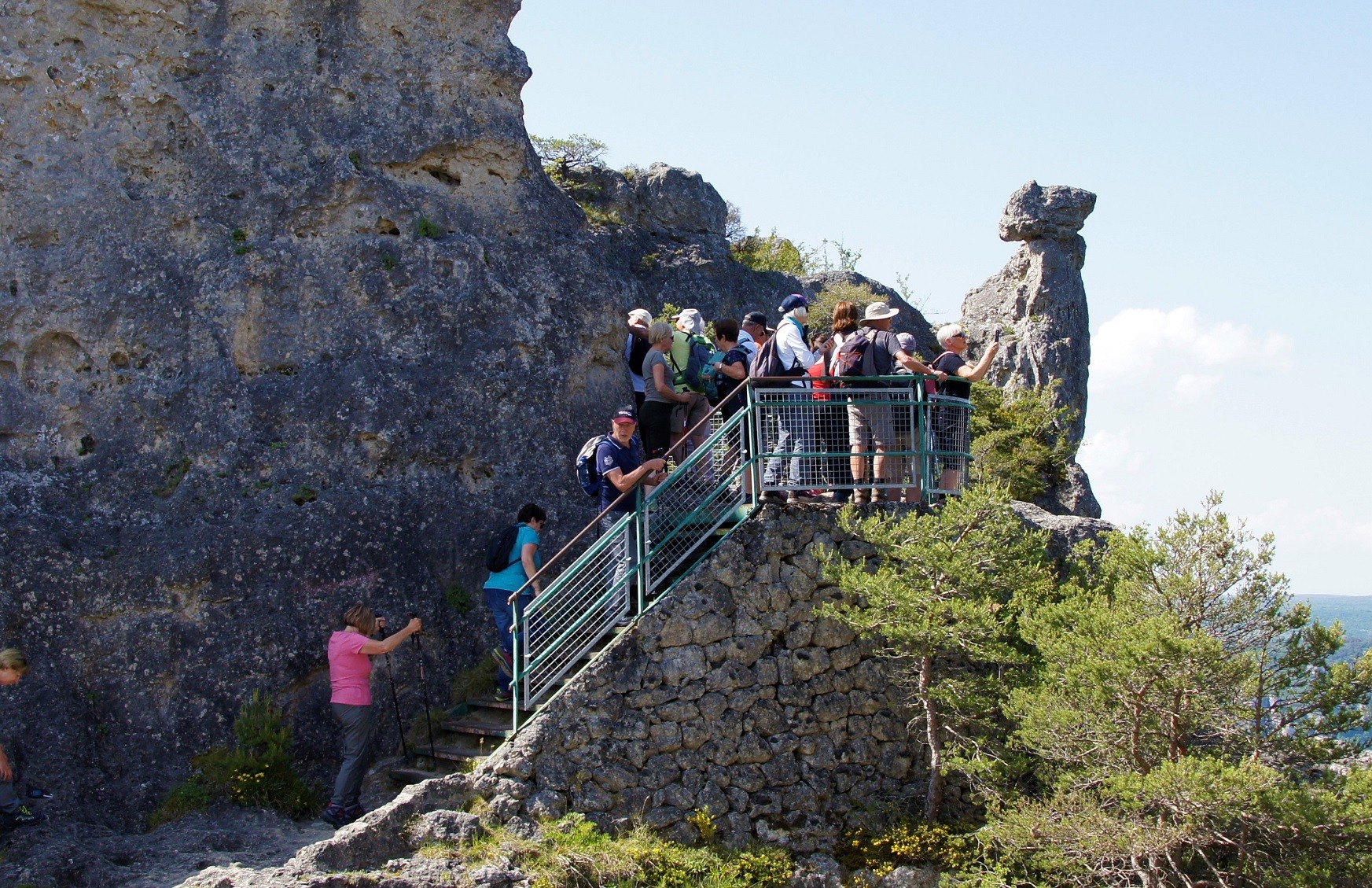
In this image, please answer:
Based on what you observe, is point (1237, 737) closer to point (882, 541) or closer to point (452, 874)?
point (882, 541)

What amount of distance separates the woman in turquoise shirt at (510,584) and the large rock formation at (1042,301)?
43.7 ft

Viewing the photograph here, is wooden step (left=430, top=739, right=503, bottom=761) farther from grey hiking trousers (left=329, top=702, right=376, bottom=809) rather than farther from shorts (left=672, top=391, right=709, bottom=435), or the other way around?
shorts (left=672, top=391, right=709, bottom=435)

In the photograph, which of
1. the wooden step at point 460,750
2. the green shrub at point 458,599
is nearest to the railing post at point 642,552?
the wooden step at point 460,750

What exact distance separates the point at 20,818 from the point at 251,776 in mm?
1828

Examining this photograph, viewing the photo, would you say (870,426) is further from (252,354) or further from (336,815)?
(252,354)

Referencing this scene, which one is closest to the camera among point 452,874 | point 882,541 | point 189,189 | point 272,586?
point 452,874

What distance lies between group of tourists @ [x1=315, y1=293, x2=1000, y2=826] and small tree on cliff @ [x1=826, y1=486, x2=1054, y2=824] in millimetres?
621

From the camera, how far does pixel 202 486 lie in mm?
12078

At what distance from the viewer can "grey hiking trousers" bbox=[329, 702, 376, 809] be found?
1041 cm

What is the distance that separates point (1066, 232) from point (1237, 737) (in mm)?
15240

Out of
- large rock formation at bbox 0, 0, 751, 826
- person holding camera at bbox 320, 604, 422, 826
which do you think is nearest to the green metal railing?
person holding camera at bbox 320, 604, 422, 826

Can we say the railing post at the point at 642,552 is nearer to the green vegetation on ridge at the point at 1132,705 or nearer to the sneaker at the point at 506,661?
the sneaker at the point at 506,661

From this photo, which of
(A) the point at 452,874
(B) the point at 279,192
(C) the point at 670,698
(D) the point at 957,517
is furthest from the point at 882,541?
(B) the point at 279,192

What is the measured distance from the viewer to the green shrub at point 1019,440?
18609 mm
